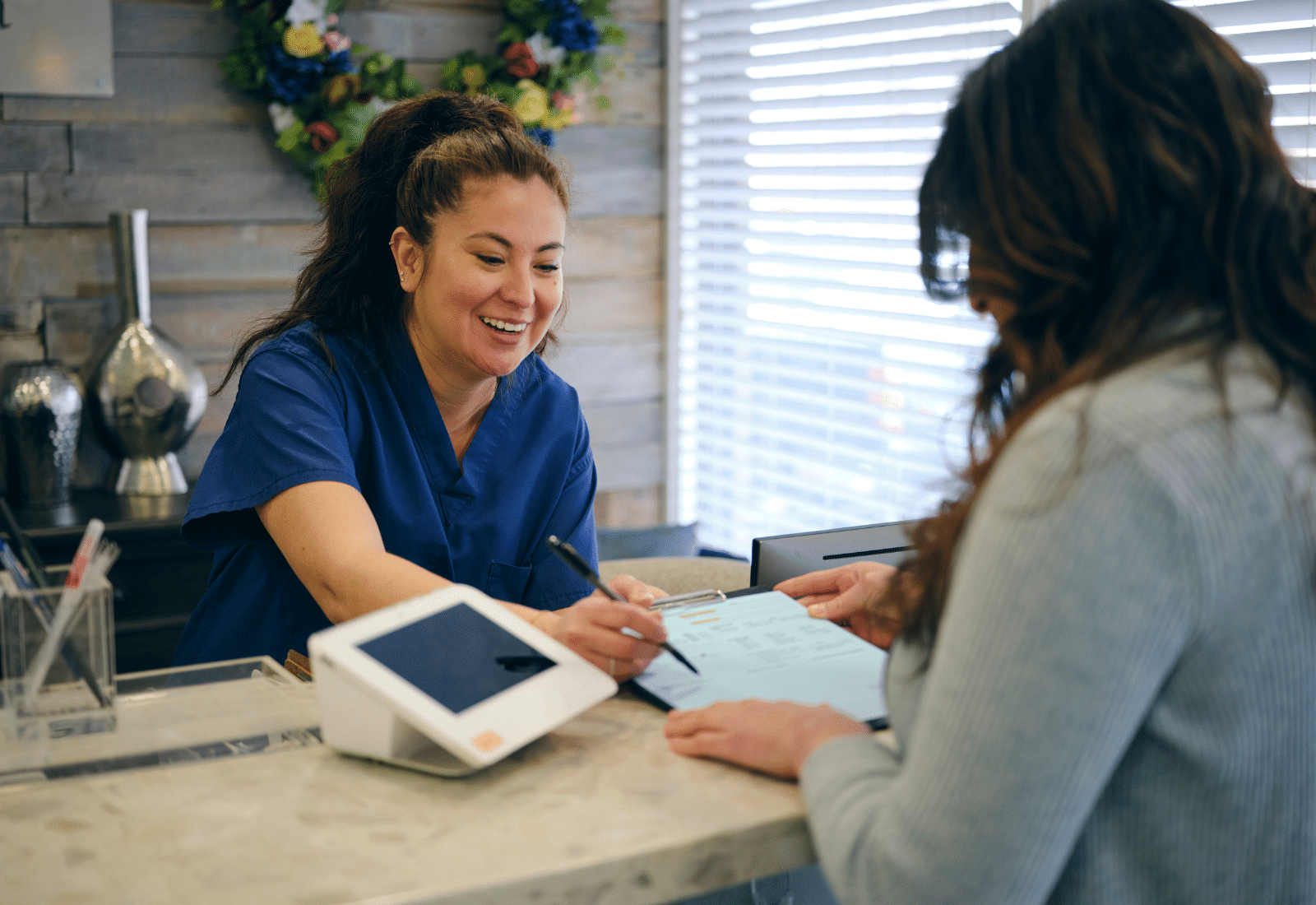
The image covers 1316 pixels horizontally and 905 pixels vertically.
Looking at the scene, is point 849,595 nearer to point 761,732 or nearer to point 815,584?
point 815,584

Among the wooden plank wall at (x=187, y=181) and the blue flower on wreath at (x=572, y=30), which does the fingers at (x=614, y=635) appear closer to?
the wooden plank wall at (x=187, y=181)

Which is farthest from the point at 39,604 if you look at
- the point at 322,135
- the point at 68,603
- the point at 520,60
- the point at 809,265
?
the point at 520,60

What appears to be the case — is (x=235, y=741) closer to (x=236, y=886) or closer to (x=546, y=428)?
(x=236, y=886)

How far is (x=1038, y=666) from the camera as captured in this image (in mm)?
681

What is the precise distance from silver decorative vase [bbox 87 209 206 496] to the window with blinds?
152 cm

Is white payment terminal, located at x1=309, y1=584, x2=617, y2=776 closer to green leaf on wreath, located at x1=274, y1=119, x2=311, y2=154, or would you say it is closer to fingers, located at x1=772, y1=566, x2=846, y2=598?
fingers, located at x1=772, y1=566, x2=846, y2=598

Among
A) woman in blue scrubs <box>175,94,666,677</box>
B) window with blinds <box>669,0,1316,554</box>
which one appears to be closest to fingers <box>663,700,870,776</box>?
woman in blue scrubs <box>175,94,666,677</box>

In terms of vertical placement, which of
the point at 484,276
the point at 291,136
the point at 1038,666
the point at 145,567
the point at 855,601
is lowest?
the point at 145,567

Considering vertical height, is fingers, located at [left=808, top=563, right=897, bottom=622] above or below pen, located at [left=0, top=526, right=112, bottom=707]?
below

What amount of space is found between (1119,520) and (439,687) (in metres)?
0.54

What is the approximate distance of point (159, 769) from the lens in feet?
3.09

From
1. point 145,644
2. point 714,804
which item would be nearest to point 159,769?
point 714,804

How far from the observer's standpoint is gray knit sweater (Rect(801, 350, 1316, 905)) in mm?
673

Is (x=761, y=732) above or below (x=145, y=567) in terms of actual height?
above
